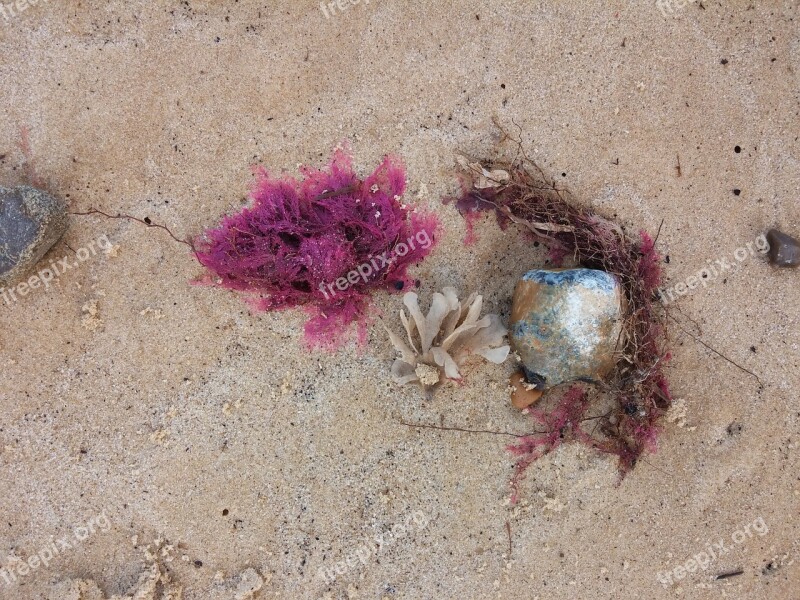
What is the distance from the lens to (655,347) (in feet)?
10.1

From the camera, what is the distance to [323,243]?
294 cm

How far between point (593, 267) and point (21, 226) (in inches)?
123

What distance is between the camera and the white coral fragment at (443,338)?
113 inches

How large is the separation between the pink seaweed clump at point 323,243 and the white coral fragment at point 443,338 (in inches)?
10.9

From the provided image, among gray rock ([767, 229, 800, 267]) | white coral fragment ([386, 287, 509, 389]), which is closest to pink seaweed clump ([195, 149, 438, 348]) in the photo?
white coral fragment ([386, 287, 509, 389])

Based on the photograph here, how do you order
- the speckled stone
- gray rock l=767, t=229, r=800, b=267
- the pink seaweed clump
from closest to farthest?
the speckled stone
the pink seaweed clump
gray rock l=767, t=229, r=800, b=267

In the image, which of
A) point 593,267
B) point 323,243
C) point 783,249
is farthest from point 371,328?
point 783,249

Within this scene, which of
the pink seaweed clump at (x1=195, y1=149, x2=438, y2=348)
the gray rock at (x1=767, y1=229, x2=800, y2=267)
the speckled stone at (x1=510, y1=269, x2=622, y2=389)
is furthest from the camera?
the gray rock at (x1=767, y1=229, x2=800, y2=267)

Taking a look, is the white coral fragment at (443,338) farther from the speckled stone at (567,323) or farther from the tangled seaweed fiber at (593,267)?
the tangled seaweed fiber at (593,267)

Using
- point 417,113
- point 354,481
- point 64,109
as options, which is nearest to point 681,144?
point 417,113

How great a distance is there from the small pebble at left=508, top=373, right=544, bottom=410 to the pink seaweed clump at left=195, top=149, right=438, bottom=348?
2.69ft

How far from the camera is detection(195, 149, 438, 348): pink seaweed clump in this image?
298cm

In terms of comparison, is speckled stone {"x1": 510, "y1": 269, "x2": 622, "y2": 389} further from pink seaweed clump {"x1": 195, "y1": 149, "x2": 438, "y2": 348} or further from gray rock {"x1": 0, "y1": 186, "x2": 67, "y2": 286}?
gray rock {"x1": 0, "y1": 186, "x2": 67, "y2": 286}

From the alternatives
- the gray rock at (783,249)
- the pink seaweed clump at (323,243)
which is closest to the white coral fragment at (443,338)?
the pink seaweed clump at (323,243)
